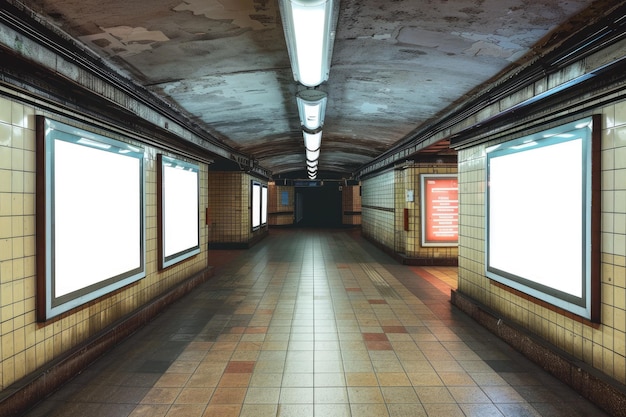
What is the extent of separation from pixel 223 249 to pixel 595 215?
34.1 feet

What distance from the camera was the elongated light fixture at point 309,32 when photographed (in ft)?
7.48

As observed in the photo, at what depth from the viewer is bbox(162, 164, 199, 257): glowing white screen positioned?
5.64 m

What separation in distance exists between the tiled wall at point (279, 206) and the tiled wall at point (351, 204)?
3.17 meters

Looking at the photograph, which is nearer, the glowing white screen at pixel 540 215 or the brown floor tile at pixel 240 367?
the glowing white screen at pixel 540 215

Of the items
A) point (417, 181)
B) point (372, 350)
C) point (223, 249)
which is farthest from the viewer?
point (223, 249)

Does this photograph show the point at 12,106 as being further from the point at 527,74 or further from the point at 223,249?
the point at 223,249

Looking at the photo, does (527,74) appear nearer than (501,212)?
Yes

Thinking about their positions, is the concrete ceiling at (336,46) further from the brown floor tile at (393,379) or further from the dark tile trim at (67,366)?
the brown floor tile at (393,379)

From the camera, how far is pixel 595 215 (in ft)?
9.62

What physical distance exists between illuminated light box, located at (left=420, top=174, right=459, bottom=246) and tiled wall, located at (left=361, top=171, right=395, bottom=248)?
167cm

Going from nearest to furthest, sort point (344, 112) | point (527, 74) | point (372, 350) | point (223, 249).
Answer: point (527, 74) → point (372, 350) → point (344, 112) → point (223, 249)

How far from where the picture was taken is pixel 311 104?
478 cm

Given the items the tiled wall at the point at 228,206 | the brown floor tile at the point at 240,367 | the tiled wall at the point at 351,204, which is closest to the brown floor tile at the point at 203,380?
the brown floor tile at the point at 240,367

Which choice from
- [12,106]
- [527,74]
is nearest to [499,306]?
[527,74]
